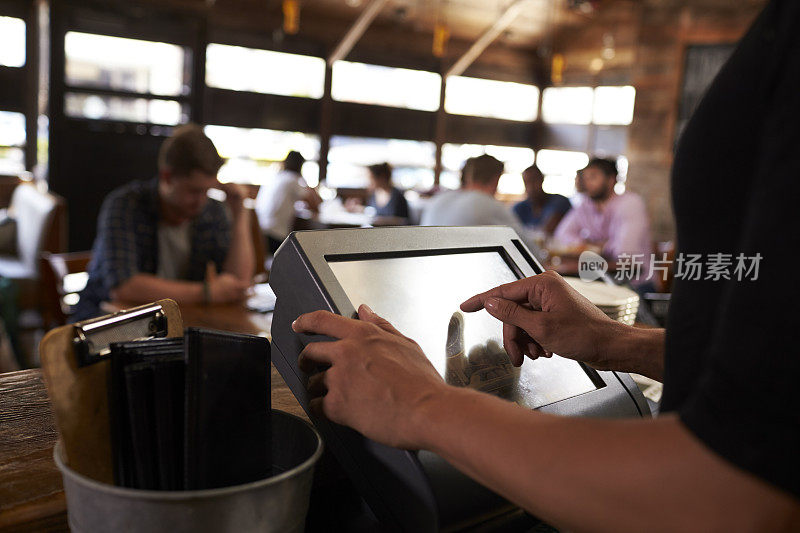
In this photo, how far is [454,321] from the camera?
786 millimetres

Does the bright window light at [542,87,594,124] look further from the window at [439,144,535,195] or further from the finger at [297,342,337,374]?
the finger at [297,342,337,374]

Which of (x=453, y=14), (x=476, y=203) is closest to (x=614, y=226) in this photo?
(x=476, y=203)

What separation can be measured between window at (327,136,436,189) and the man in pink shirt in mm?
3651

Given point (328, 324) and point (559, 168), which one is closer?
point (328, 324)

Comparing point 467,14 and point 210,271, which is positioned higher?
point 467,14

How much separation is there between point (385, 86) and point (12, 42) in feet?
13.4

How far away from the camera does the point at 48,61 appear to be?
251 inches

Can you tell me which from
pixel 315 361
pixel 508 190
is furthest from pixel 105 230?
pixel 508 190

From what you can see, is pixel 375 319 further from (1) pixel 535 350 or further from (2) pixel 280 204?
(2) pixel 280 204

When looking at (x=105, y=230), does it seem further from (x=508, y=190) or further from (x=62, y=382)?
(x=508, y=190)

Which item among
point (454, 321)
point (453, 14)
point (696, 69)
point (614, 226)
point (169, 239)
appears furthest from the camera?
point (453, 14)

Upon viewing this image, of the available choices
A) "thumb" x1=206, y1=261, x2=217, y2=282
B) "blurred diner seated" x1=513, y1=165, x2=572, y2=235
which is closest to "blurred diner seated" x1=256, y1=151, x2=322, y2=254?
"blurred diner seated" x1=513, y1=165, x2=572, y2=235

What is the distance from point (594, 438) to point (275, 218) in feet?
18.3

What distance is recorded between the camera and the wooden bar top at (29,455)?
61 cm
